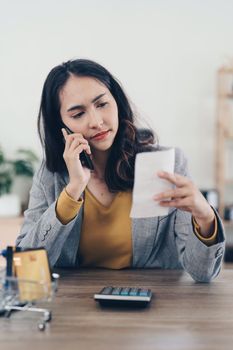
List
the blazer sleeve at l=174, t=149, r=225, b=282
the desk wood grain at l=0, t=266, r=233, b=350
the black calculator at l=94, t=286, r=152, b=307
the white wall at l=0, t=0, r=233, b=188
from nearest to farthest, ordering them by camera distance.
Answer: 1. the desk wood grain at l=0, t=266, r=233, b=350
2. the black calculator at l=94, t=286, r=152, b=307
3. the blazer sleeve at l=174, t=149, r=225, b=282
4. the white wall at l=0, t=0, r=233, b=188

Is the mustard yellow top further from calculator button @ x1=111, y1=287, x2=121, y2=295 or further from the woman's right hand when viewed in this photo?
calculator button @ x1=111, y1=287, x2=121, y2=295

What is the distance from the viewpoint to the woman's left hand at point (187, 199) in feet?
3.63

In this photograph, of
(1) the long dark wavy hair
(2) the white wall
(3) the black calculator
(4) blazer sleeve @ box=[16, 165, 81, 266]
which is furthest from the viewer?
(2) the white wall

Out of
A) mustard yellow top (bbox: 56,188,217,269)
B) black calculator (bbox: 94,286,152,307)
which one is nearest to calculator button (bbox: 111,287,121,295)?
black calculator (bbox: 94,286,152,307)

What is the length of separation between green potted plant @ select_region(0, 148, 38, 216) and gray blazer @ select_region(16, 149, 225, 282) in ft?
6.49

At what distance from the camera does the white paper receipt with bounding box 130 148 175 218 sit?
106 cm

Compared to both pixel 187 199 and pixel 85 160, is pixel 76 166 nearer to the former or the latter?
pixel 85 160

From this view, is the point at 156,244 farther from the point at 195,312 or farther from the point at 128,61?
the point at 128,61

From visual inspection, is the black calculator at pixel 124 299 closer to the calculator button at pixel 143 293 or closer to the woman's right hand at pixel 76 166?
the calculator button at pixel 143 293

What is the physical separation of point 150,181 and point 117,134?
0.56m

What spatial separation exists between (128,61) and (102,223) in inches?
97.5

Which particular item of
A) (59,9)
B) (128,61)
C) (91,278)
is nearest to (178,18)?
(128,61)

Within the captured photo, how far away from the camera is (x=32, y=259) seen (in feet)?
3.18

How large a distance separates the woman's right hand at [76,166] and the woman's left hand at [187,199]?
0.99ft
